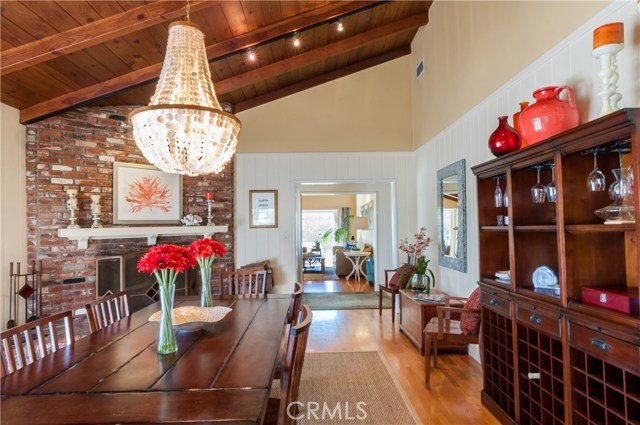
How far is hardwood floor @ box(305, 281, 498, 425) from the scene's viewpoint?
246 centimetres

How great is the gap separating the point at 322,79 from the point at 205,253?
14.2ft

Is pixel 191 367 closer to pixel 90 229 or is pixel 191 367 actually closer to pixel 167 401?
pixel 167 401

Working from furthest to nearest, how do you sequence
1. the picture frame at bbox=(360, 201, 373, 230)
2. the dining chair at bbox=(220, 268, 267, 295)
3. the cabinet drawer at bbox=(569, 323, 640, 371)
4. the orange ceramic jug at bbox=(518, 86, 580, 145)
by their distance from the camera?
the picture frame at bbox=(360, 201, 373, 230) → the dining chair at bbox=(220, 268, 267, 295) → the orange ceramic jug at bbox=(518, 86, 580, 145) → the cabinet drawer at bbox=(569, 323, 640, 371)

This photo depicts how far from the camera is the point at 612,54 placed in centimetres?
166

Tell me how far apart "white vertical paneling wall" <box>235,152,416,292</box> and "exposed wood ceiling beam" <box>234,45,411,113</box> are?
871mm

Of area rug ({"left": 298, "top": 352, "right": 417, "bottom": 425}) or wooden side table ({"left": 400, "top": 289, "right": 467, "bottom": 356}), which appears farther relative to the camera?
wooden side table ({"left": 400, "top": 289, "right": 467, "bottom": 356})

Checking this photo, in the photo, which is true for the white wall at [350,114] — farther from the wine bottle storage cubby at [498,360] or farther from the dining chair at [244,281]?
the wine bottle storage cubby at [498,360]

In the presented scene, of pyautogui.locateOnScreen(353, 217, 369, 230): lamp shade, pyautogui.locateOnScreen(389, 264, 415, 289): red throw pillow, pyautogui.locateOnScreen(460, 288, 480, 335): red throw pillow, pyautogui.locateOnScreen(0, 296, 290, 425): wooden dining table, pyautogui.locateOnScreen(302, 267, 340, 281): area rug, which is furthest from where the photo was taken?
pyautogui.locateOnScreen(353, 217, 369, 230): lamp shade

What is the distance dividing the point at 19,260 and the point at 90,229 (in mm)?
793

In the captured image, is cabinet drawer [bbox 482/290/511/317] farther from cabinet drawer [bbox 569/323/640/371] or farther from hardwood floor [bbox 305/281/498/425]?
hardwood floor [bbox 305/281/498/425]

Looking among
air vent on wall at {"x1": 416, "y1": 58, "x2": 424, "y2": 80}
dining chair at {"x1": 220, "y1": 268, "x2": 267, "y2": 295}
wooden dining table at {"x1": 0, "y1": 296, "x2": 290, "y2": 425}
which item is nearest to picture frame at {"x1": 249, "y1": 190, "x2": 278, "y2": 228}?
dining chair at {"x1": 220, "y1": 268, "x2": 267, "y2": 295}

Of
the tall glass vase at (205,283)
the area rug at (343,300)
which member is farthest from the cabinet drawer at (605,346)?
the area rug at (343,300)

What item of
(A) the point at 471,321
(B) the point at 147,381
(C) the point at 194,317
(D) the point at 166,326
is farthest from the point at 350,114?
(B) the point at 147,381

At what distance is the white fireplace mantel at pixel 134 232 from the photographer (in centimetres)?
403
